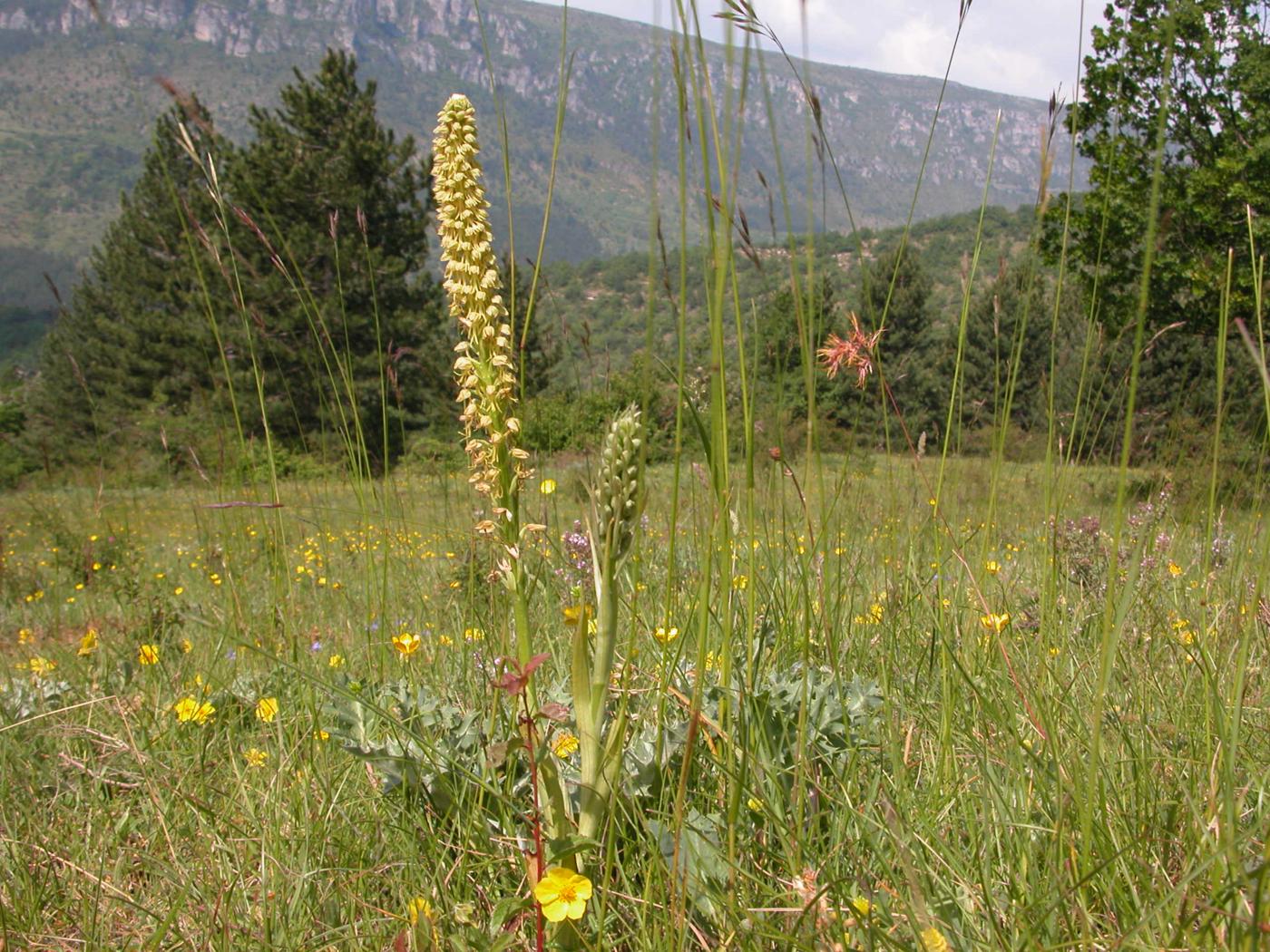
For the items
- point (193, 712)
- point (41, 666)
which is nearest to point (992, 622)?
point (193, 712)

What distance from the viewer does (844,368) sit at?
7.02ft

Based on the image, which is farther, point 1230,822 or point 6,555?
point 6,555

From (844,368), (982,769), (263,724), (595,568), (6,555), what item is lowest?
(6,555)

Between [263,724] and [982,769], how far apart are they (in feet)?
5.86

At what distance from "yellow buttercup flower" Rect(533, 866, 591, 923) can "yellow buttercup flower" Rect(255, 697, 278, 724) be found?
122 centimetres

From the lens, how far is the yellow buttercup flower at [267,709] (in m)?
2.06

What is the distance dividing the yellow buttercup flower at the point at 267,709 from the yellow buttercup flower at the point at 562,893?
122 centimetres

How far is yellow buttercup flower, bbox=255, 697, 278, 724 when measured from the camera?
206 centimetres

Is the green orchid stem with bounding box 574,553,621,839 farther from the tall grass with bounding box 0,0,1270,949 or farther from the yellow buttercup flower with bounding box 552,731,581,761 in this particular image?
the yellow buttercup flower with bounding box 552,731,581,761

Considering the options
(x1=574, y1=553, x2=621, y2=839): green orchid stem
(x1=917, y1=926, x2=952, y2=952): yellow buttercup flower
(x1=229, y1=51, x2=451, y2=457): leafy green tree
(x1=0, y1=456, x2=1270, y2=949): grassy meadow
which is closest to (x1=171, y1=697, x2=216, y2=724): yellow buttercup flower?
(x1=0, y1=456, x2=1270, y2=949): grassy meadow

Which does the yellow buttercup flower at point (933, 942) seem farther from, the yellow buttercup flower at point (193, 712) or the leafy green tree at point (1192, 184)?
the leafy green tree at point (1192, 184)

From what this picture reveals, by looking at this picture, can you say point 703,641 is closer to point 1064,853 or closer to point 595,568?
point 595,568

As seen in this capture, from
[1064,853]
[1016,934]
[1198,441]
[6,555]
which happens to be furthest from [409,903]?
[6,555]

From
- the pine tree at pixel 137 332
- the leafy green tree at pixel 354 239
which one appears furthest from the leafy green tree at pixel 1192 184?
the pine tree at pixel 137 332
